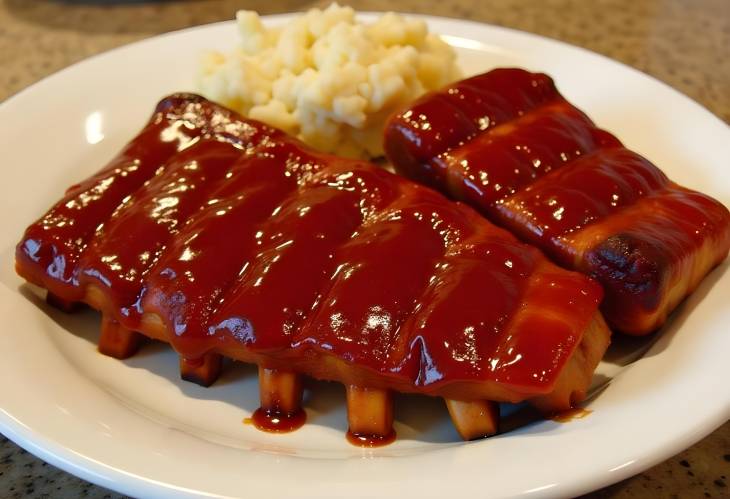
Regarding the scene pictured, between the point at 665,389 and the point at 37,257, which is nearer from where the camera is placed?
the point at 665,389

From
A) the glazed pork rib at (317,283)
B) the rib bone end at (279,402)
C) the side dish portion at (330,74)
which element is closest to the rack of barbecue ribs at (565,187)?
the glazed pork rib at (317,283)

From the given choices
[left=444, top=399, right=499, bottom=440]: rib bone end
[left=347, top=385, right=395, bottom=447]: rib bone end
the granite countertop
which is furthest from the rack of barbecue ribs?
the granite countertop

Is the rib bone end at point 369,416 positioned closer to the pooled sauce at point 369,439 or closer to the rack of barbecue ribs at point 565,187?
the pooled sauce at point 369,439

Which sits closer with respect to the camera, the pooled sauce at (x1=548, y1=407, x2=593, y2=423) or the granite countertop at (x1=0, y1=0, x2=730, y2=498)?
the pooled sauce at (x1=548, y1=407, x2=593, y2=423)

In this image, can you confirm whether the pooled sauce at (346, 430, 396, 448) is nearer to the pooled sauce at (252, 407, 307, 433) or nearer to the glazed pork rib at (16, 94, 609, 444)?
the glazed pork rib at (16, 94, 609, 444)

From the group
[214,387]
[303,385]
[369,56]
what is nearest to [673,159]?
[369,56]

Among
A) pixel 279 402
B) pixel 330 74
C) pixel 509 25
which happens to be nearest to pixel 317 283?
pixel 279 402

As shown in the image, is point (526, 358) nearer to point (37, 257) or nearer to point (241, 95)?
point (37, 257)
